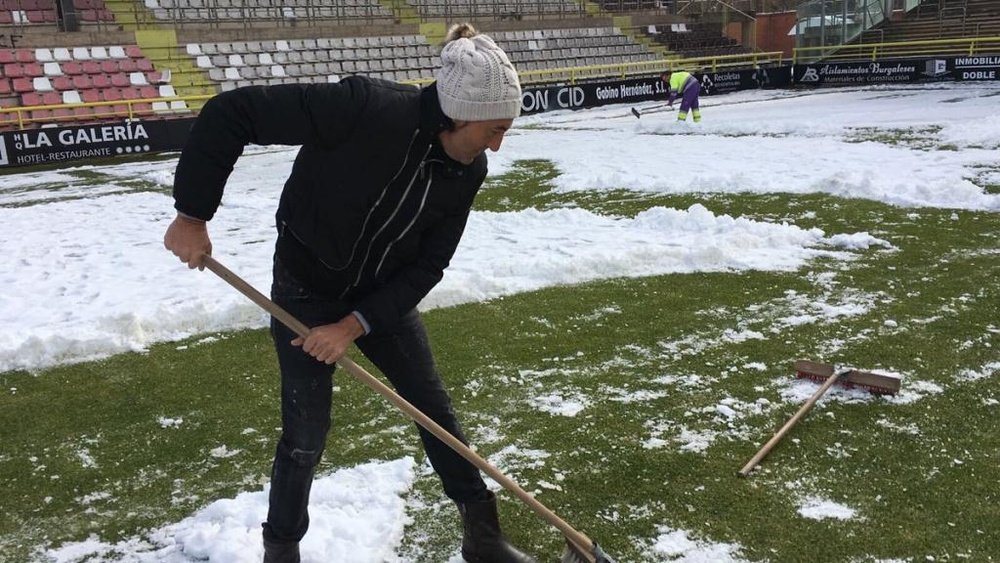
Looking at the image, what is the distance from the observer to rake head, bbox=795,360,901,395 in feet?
13.5

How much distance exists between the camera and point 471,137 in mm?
2354

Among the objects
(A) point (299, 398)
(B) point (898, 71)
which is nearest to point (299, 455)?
(A) point (299, 398)

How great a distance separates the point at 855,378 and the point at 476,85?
9.67 ft

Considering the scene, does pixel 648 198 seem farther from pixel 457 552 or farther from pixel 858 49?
pixel 858 49

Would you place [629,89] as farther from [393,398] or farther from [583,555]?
[393,398]

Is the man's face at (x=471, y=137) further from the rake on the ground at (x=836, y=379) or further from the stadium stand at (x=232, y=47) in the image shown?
the stadium stand at (x=232, y=47)

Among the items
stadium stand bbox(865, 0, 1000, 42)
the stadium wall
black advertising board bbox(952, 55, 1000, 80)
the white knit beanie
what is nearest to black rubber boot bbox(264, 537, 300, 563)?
the white knit beanie

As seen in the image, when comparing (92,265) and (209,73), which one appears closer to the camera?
(92,265)

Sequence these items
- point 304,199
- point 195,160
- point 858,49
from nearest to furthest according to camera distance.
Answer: point 195,160
point 304,199
point 858,49

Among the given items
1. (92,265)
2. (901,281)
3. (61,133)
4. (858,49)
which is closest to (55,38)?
(61,133)

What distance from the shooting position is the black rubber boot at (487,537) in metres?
2.82

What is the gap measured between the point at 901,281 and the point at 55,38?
21042mm

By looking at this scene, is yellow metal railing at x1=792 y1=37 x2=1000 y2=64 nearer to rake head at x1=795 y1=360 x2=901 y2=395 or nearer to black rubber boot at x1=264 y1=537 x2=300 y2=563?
rake head at x1=795 y1=360 x2=901 y2=395

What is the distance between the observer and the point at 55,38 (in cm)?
2031
